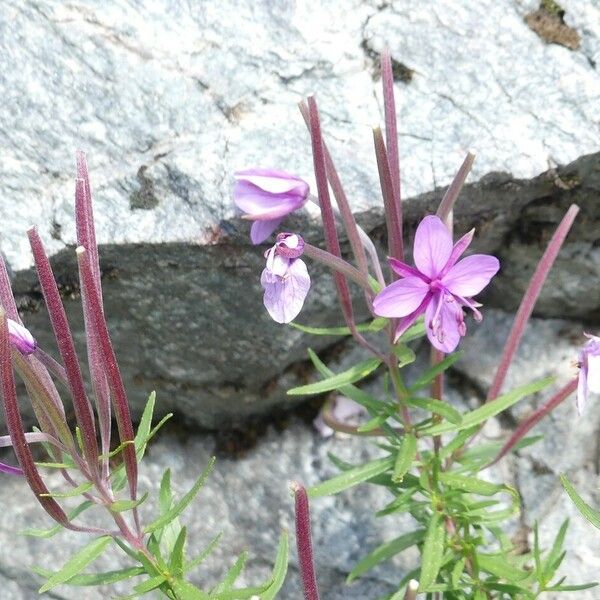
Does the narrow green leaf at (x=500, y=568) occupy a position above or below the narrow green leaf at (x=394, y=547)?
above

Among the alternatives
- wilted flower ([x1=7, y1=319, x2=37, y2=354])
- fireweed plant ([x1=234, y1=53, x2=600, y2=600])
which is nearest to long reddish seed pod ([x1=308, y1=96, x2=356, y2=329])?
fireweed plant ([x1=234, y1=53, x2=600, y2=600])

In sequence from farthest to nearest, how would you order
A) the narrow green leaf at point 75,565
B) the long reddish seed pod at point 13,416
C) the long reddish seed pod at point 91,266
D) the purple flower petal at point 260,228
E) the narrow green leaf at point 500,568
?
1. the narrow green leaf at point 500,568
2. the purple flower petal at point 260,228
3. the narrow green leaf at point 75,565
4. the long reddish seed pod at point 91,266
5. the long reddish seed pod at point 13,416

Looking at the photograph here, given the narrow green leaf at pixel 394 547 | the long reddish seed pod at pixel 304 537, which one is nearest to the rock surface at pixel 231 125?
the narrow green leaf at pixel 394 547

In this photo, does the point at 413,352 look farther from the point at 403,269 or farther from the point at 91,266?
the point at 91,266

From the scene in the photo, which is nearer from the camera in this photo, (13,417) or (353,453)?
(13,417)

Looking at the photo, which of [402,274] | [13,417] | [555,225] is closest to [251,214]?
[402,274]

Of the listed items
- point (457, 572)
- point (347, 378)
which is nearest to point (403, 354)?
point (347, 378)

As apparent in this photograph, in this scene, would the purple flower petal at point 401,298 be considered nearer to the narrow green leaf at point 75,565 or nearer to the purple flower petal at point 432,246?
the purple flower petal at point 432,246

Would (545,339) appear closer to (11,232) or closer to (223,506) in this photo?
(223,506)
